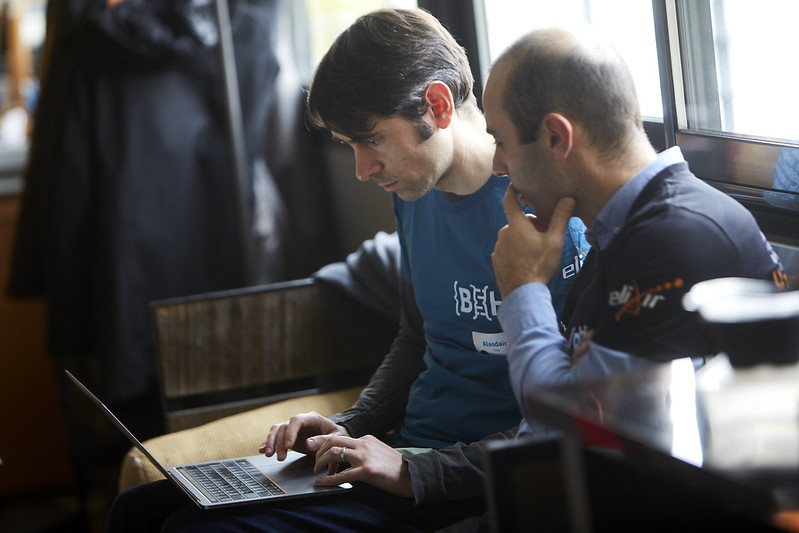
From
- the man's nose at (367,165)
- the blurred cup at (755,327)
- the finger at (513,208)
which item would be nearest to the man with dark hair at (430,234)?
the man's nose at (367,165)

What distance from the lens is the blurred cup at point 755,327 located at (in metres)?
0.67

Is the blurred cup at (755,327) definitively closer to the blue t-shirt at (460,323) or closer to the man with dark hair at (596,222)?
the man with dark hair at (596,222)

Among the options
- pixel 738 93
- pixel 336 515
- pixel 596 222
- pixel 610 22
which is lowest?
pixel 336 515

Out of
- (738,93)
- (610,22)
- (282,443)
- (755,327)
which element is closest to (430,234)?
(282,443)

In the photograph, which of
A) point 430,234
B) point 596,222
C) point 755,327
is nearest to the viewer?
point 755,327

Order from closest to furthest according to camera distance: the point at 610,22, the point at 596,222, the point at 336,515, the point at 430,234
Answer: the point at 596,222, the point at 336,515, the point at 430,234, the point at 610,22

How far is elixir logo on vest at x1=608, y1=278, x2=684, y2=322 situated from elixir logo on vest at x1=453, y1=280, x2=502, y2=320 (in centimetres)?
32

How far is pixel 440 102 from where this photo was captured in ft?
4.18

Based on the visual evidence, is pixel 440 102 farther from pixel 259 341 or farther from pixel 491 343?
pixel 259 341

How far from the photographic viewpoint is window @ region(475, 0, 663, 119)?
1453mm

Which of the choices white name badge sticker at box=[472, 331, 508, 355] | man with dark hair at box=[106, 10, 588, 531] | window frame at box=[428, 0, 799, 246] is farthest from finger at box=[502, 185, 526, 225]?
window frame at box=[428, 0, 799, 246]

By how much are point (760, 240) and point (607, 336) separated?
0.19 meters

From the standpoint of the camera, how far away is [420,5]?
7.04 feet

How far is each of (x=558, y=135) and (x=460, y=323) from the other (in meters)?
0.38
